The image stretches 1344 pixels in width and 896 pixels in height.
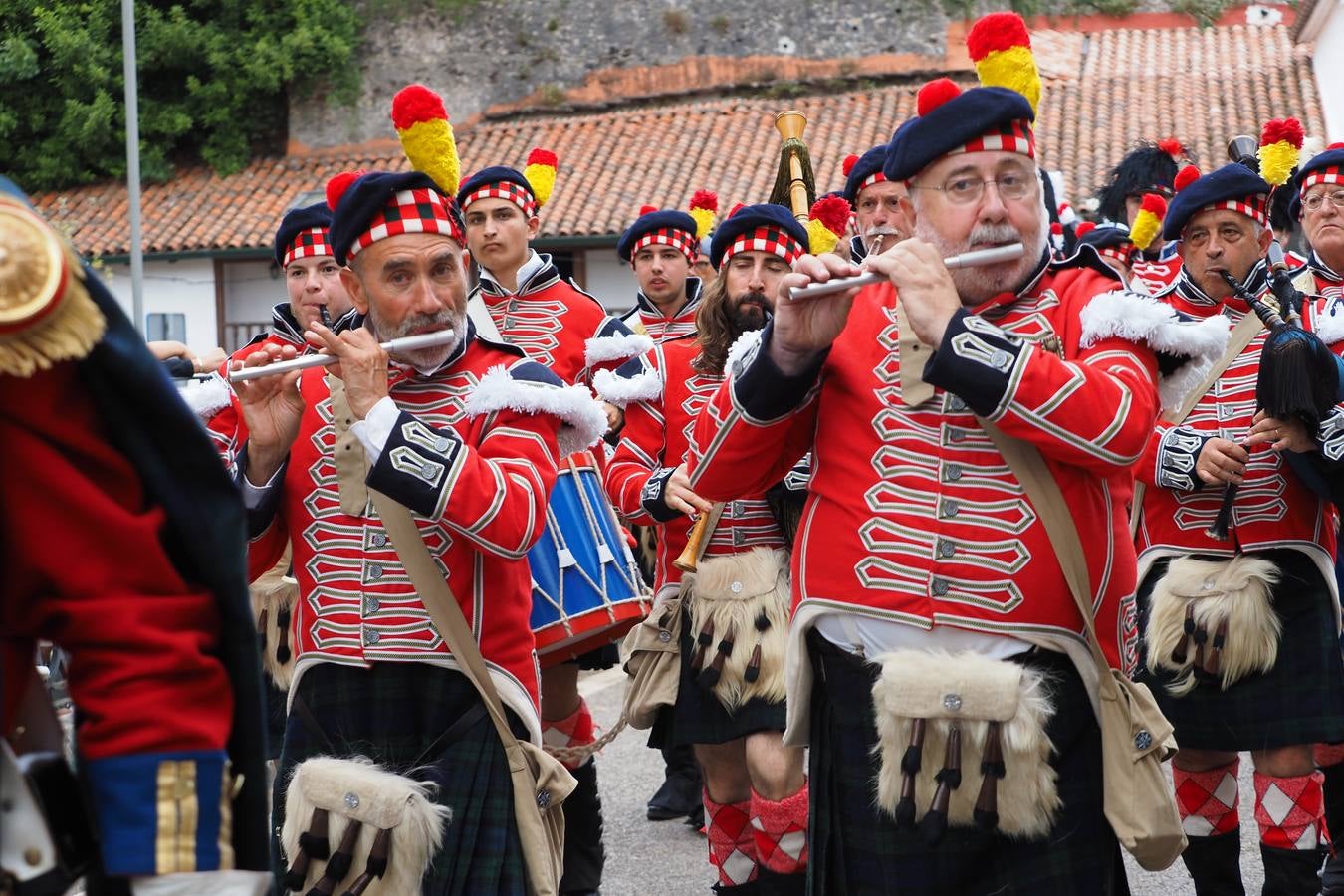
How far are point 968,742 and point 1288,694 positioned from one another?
2413 mm

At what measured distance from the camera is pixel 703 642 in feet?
17.5

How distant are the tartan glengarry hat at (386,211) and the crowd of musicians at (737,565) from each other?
0.01m

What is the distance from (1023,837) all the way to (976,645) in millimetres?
393

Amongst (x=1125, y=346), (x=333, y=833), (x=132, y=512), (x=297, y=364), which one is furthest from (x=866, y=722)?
(x=132, y=512)

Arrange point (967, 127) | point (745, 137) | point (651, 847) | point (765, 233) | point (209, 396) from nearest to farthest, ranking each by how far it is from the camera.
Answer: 1. point (967, 127)
2. point (209, 396)
3. point (765, 233)
4. point (651, 847)
5. point (745, 137)

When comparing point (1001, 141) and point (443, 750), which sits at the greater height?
point (1001, 141)

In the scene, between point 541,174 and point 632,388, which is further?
point 541,174

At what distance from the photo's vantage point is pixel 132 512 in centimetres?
211

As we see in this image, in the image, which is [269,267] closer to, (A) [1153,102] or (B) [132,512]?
(A) [1153,102]

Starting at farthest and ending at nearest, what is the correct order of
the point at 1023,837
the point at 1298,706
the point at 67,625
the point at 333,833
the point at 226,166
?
the point at 226,166, the point at 1298,706, the point at 333,833, the point at 1023,837, the point at 67,625

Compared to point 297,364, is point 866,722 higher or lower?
lower

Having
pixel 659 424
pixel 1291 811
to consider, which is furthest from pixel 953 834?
pixel 659 424

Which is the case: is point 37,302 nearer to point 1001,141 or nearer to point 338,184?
point 1001,141

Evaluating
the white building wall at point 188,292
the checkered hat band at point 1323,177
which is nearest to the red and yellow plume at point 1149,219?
the checkered hat band at point 1323,177
